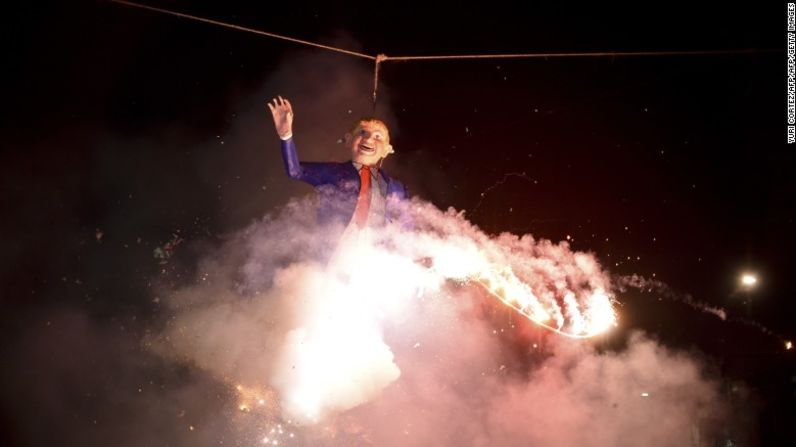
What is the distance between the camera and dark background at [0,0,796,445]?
514 cm

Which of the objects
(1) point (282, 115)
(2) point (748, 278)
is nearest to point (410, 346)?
(1) point (282, 115)

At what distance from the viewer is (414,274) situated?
213 inches

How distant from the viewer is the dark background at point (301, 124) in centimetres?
514

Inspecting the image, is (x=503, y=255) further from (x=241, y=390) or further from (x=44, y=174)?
(x=44, y=174)

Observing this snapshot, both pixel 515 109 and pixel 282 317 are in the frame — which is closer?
pixel 282 317

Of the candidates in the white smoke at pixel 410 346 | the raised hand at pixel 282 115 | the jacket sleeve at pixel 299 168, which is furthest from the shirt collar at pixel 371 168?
the raised hand at pixel 282 115

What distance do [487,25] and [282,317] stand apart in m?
3.66

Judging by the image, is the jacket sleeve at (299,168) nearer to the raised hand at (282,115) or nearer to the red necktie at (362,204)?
the raised hand at (282,115)

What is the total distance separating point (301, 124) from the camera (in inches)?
221

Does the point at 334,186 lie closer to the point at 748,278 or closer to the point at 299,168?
the point at 299,168

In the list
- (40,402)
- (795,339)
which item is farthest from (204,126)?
(795,339)

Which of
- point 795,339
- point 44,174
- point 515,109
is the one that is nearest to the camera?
point 44,174

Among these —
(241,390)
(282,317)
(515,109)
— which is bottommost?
(241,390)

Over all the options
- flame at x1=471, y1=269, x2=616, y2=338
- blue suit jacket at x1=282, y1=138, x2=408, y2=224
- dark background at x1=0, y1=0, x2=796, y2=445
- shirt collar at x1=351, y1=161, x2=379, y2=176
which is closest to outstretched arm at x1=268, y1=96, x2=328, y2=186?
blue suit jacket at x1=282, y1=138, x2=408, y2=224
